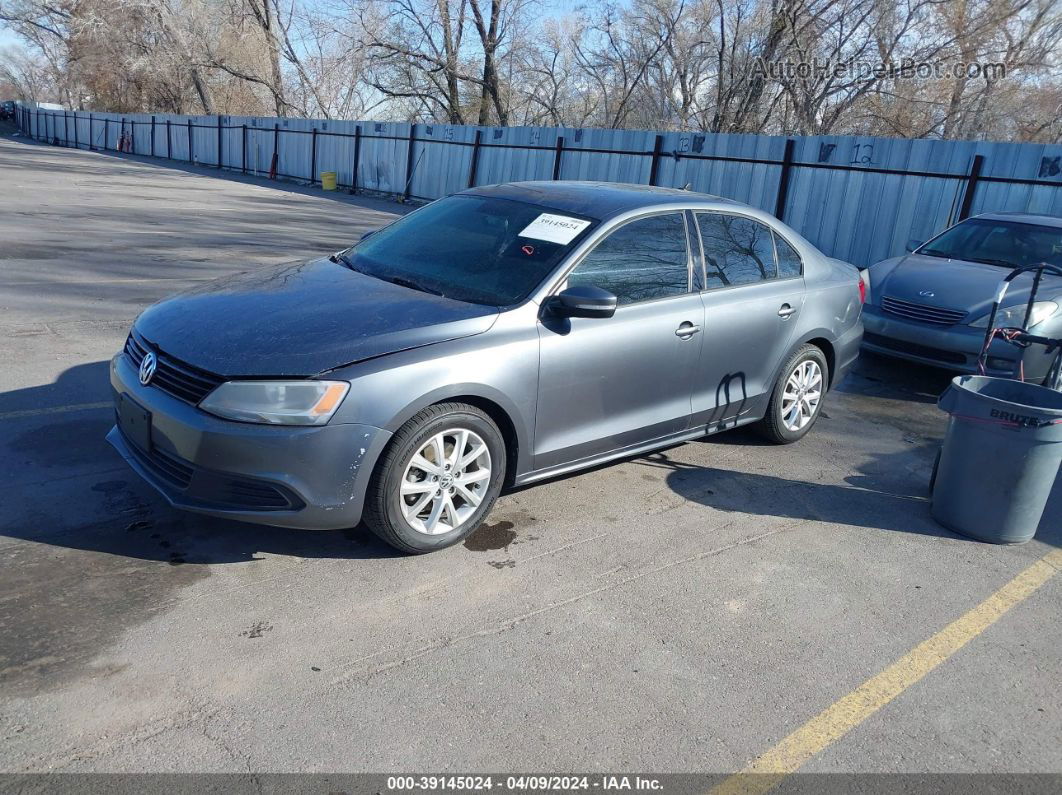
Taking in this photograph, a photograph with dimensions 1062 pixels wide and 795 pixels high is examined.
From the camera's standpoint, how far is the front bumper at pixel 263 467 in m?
3.40

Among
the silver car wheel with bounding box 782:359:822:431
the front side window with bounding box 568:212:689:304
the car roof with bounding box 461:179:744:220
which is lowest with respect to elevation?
the silver car wheel with bounding box 782:359:822:431

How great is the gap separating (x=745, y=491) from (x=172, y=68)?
54.3 metres

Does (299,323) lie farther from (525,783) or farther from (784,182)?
(784,182)

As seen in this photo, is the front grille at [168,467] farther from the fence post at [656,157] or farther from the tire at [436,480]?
the fence post at [656,157]

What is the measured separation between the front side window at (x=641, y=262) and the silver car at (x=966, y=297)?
3.37m

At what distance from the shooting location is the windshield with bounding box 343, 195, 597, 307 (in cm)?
428

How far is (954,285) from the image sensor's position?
7711 mm

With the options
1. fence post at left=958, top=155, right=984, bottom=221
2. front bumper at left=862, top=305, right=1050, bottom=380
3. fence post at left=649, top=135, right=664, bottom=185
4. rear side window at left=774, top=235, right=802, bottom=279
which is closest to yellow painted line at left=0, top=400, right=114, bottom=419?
rear side window at left=774, top=235, right=802, bottom=279

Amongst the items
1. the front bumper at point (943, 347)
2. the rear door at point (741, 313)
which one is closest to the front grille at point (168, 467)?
the rear door at point (741, 313)

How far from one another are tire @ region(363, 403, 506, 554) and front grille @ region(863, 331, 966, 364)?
5041 mm

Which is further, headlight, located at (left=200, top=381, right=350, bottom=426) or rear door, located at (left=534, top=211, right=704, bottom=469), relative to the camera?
rear door, located at (left=534, top=211, right=704, bottom=469)

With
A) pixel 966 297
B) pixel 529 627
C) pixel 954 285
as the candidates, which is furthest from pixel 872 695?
pixel 954 285

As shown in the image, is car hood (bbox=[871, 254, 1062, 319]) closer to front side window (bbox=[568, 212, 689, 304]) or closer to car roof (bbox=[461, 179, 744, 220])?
car roof (bbox=[461, 179, 744, 220])

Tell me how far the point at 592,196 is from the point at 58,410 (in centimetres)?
352
